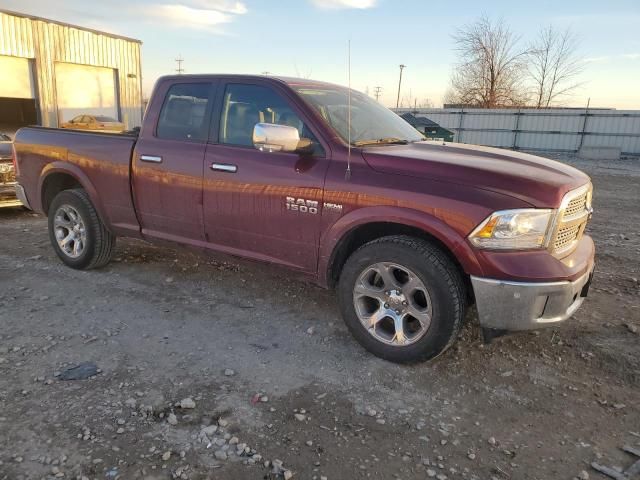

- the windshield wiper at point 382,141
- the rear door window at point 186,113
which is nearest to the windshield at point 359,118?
the windshield wiper at point 382,141

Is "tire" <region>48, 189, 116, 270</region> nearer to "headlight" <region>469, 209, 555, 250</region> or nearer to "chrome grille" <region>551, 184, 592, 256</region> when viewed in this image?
"headlight" <region>469, 209, 555, 250</region>

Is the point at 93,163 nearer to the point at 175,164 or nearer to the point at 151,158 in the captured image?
the point at 151,158

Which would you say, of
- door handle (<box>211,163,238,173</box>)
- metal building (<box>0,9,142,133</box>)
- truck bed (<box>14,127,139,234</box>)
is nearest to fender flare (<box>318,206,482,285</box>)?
door handle (<box>211,163,238,173</box>)

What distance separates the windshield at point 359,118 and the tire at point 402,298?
2.94ft

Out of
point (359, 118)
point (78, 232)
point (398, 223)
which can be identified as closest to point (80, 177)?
point (78, 232)

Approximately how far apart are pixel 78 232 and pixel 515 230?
4232mm

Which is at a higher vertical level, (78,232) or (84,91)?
(84,91)

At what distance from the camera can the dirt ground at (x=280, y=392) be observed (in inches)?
95.7

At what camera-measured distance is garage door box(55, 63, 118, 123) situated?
1927cm

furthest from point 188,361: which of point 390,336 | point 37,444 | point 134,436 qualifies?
point 390,336

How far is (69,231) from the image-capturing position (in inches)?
202

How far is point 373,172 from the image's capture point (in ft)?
10.7

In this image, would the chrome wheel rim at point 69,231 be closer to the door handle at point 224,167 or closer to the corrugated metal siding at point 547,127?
the door handle at point 224,167

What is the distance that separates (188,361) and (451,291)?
1.80 meters
